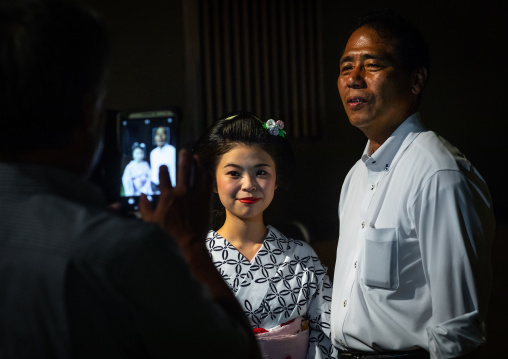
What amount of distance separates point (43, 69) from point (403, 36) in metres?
1.51

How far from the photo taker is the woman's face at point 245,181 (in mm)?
2271

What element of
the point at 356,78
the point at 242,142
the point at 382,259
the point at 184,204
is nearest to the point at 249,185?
the point at 242,142

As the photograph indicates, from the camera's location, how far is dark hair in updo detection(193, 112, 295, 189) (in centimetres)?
235

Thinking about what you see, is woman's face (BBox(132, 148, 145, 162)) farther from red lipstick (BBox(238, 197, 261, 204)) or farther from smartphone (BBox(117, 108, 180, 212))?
red lipstick (BBox(238, 197, 261, 204))

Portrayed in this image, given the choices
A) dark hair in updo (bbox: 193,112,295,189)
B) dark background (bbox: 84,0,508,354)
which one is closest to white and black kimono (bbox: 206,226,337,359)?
dark hair in updo (bbox: 193,112,295,189)

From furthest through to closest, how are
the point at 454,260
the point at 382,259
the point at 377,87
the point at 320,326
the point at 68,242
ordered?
the point at 320,326, the point at 377,87, the point at 382,259, the point at 454,260, the point at 68,242

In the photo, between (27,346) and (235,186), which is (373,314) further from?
(27,346)

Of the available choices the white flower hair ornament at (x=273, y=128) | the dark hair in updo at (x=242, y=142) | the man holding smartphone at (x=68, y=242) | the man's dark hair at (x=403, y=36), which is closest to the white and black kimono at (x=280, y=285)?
the dark hair in updo at (x=242, y=142)

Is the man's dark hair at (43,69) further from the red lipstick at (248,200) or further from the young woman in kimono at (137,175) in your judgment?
the red lipstick at (248,200)

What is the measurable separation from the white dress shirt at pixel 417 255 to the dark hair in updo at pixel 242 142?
1.60 feet

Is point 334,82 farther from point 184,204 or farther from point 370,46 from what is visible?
point 184,204

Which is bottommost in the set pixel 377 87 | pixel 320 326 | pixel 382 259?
pixel 320 326

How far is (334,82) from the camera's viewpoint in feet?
16.6

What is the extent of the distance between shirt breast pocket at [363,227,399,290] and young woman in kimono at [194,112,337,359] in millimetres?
463
